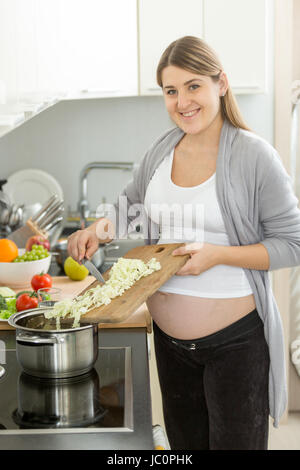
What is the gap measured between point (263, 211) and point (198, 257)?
0.23 m

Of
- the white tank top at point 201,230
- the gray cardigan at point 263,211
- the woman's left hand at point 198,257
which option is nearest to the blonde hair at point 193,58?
the gray cardigan at point 263,211

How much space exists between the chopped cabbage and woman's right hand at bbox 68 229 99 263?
0.19m

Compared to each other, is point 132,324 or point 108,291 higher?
point 108,291

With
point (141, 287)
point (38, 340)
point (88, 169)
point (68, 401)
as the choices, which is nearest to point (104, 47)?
point (88, 169)

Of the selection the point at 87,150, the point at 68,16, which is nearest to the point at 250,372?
the point at 68,16

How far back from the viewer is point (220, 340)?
1616mm

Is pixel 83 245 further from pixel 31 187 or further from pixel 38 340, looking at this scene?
pixel 31 187

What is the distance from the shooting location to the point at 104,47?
9.59 feet

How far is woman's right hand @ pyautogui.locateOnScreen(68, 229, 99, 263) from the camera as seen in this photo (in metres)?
1.75

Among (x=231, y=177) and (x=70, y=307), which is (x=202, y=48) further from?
(x=70, y=307)

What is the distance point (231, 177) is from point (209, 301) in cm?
34

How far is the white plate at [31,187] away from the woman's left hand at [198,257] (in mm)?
2016

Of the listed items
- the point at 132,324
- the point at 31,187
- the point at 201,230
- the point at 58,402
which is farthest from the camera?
the point at 31,187

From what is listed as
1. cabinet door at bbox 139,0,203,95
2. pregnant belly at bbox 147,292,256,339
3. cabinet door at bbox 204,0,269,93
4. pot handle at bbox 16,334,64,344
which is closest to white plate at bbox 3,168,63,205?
cabinet door at bbox 139,0,203,95
